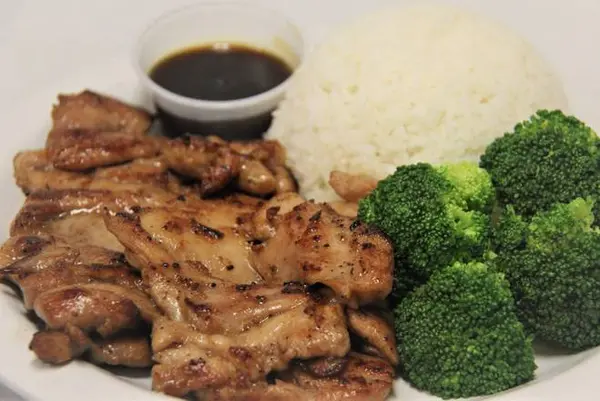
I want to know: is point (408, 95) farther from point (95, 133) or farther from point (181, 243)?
point (95, 133)

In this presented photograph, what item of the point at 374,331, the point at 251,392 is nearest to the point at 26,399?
the point at 251,392

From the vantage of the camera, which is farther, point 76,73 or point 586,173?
point 76,73

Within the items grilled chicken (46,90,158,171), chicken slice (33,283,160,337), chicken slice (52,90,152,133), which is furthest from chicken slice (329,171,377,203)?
chicken slice (52,90,152,133)

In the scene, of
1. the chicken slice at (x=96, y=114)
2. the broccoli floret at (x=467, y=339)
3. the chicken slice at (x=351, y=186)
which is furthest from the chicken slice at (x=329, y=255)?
the chicken slice at (x=96, y=114)

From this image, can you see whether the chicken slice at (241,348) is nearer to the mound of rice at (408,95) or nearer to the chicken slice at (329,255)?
the chicken slice at (329,255)

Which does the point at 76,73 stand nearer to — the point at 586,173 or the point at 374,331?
the point at 374,331

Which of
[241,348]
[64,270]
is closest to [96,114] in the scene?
[64,270]
